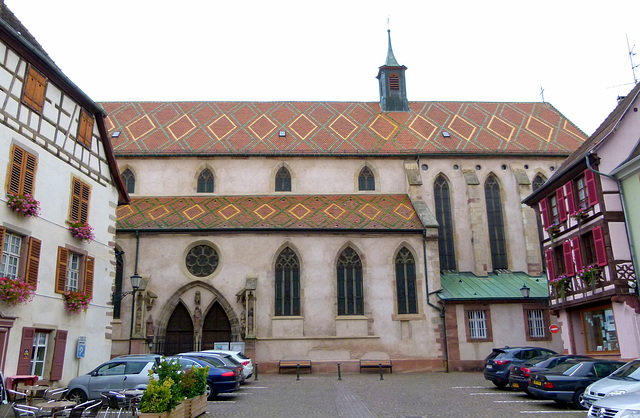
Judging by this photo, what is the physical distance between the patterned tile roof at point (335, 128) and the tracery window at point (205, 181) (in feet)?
3.51

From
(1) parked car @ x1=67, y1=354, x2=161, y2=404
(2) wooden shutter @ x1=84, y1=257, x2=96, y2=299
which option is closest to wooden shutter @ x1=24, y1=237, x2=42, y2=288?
(2) wooden shutter @ x1=84, y1=257, x2=96, y2=299

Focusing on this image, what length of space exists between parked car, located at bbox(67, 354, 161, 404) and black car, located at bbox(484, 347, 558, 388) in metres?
10.4

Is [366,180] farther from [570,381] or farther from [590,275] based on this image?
[570,381]

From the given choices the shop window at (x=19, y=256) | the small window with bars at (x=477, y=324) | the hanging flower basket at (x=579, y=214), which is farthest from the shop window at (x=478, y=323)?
the shop window at (x=19, y=256)

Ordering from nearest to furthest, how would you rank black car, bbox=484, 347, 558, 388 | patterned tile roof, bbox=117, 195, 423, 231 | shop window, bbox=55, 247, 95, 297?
shop window, bbox=55, 247, 95, 297 → black car, bbox=484, 347, 558, 388 → patterned tile roof, bbox=117, 195, 423, 231

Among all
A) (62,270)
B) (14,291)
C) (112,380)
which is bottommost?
(112,380)

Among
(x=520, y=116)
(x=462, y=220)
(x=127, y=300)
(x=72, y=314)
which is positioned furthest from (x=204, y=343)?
(x=520, y=116)

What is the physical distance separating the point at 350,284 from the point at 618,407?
1756 cm

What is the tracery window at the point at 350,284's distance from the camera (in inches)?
1064

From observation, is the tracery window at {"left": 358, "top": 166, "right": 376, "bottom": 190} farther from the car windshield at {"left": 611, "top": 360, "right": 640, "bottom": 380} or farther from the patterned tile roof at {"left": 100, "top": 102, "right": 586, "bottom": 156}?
the car windshield at {"left": 611, "top": 360, "right": 640, "bottom": 380}

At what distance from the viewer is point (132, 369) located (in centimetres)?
1541

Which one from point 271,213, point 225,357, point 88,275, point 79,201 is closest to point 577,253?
point 225,357

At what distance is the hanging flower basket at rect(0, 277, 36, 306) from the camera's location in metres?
14.4

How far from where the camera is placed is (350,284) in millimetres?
27375
